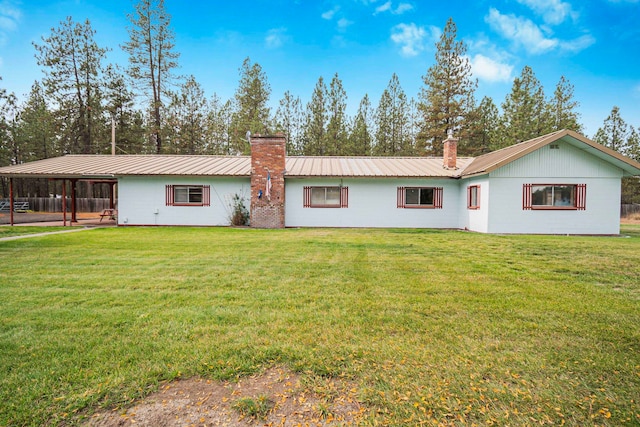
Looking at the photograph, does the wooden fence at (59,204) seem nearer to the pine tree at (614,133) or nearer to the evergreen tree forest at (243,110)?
the evergreen tree forest at (243,110)

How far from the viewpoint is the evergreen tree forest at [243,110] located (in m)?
27.7

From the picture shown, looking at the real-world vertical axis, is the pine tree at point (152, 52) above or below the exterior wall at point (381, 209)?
above

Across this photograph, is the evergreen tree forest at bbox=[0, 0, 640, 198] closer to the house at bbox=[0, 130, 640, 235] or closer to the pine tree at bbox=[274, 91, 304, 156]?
the pine tree at bbox=[274, 91, 304, 156]

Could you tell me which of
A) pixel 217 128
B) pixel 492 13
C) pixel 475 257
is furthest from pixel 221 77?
pixel 475 257

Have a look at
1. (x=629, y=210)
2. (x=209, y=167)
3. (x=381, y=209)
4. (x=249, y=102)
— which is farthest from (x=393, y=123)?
(x=209, y=167)

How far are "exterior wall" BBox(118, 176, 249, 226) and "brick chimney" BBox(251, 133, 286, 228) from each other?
1046 mm

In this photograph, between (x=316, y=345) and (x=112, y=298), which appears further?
(x=112, y=298)

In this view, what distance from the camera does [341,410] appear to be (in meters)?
2.41

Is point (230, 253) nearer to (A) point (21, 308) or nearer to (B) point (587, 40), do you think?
(A) point (21, 308)

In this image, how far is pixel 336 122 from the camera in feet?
101

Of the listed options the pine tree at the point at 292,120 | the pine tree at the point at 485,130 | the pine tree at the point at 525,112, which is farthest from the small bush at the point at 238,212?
the pine tree at the point at 525,112

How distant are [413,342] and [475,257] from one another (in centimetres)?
543

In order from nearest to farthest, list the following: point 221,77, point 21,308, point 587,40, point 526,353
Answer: point 526,353 < point 21,308 < point 587,40 < point 221,77

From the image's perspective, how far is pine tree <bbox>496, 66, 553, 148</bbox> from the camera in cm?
2847
